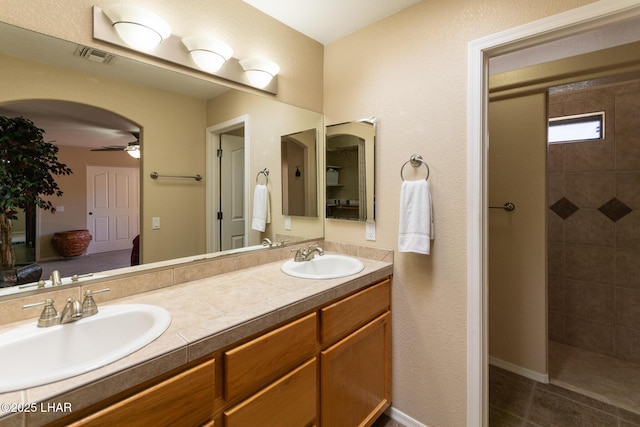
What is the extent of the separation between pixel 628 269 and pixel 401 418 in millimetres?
2146

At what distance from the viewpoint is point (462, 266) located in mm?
1525

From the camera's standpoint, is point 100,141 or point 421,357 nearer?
point 100,141

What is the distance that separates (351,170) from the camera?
6.55 feet

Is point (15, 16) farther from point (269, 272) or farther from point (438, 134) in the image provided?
point (438, 134)

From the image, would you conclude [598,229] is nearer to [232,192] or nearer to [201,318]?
[232,192]

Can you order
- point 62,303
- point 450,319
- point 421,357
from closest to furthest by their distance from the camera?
point 62,303, point 450,319, point 421,357

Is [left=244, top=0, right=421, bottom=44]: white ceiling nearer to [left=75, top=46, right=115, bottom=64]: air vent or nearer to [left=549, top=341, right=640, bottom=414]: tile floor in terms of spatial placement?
[left=75, top=46, right=115, bottom=64]: air vent

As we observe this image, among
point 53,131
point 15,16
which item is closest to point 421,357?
point 53,131

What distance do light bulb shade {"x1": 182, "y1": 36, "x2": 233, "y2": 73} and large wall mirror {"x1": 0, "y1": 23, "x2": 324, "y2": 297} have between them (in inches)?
3.6

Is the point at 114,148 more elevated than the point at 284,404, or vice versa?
the point at 114,148

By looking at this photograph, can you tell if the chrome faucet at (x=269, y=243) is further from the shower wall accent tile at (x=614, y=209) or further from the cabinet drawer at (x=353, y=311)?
the shower wall accent tile at (x=614, y=209)

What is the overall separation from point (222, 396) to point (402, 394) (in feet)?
4.10

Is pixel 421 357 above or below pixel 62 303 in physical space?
below

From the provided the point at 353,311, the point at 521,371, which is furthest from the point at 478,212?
the point at 521,371
